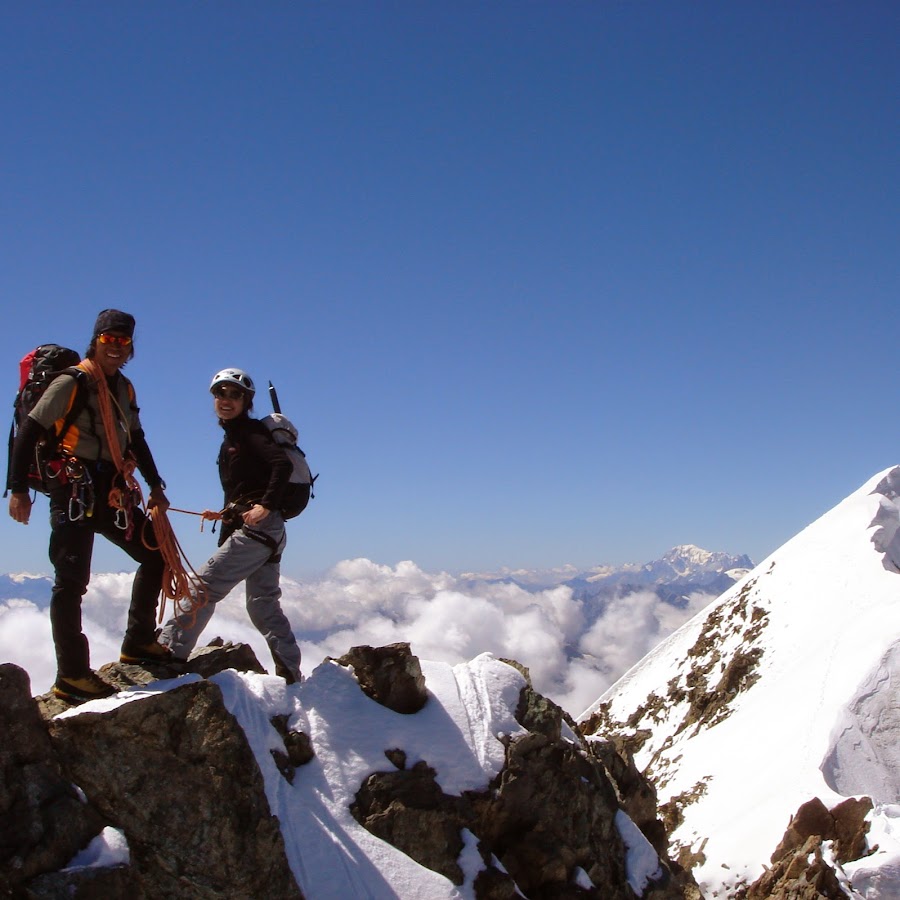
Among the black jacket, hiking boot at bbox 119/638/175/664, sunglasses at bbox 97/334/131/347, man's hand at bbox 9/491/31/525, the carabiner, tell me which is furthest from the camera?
the black jacket

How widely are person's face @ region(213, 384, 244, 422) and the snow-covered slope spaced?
14.1m

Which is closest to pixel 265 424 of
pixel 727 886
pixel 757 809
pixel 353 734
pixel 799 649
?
pixel 353 734

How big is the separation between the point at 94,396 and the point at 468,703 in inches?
233

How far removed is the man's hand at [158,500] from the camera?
331 inches

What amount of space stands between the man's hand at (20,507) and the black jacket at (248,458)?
7.91 ft

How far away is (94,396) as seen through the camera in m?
7.64

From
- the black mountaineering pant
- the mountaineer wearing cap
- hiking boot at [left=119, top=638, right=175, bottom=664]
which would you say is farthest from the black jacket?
hiking boot at [left=119, top=638, right=175, bottom=664]

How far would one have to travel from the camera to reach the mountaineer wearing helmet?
872 centimetres

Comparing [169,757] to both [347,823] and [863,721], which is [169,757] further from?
[863,721]

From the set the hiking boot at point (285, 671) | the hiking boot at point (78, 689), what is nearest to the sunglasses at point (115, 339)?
the hiking boot at point (78, 689)

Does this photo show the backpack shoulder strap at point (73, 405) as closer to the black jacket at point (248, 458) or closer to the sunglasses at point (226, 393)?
the sunglasses at point (226, 393)

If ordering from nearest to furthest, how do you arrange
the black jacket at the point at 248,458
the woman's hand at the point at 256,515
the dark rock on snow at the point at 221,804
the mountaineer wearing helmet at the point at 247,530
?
the dark rock on snow at the point at 221,804 → the woman's hand at the point at 256,515 → the mountaineer wearing helmet at the point at 247,530 → the black jacket at the point at 248,458

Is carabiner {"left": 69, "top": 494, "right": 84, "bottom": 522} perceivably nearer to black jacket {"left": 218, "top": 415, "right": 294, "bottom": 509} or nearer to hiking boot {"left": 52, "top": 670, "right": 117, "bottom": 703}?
hiking boot {"left": 52, "top": 670, "right": 117, "bottom": 703}

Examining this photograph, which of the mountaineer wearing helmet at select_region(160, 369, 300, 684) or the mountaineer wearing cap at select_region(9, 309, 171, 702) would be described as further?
the mountaineer wearing helmet at select_region(160, 369, 300, 684)
